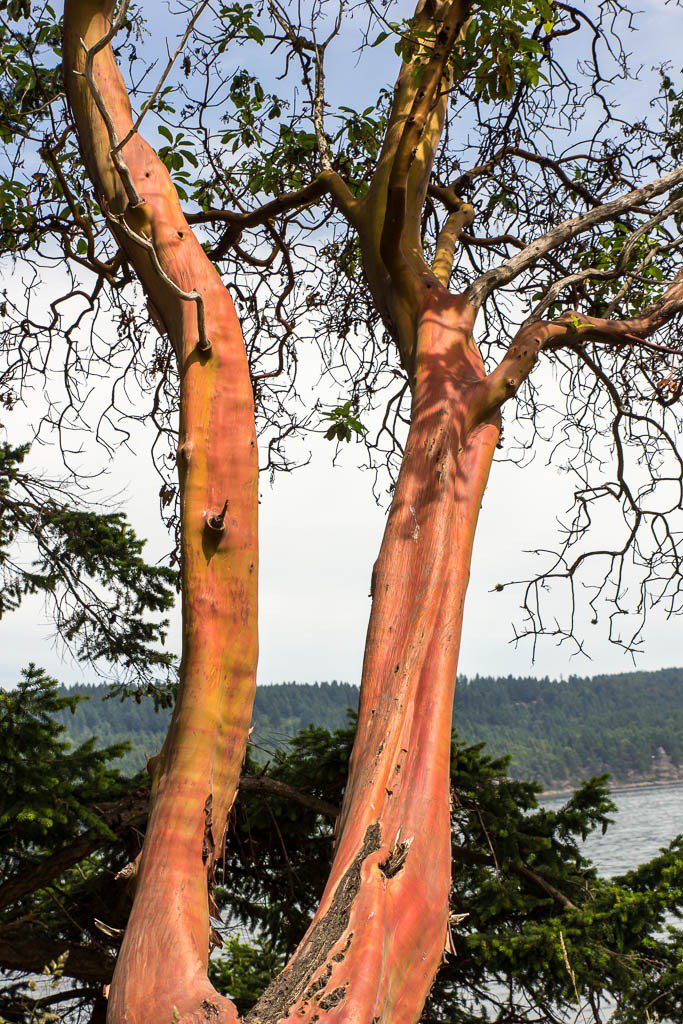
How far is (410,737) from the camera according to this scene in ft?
10.1

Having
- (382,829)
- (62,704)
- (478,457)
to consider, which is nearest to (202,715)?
(382,829)

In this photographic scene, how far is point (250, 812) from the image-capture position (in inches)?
234

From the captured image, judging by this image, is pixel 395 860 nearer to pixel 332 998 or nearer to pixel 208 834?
pixel 332 998

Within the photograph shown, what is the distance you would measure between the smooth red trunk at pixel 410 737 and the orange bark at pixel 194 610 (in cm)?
33

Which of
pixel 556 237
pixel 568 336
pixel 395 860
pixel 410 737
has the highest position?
pixel 556 237

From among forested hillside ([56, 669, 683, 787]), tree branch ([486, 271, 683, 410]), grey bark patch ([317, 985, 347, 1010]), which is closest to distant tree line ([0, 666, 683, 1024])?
tree branch ([486, 271, 683, 410])

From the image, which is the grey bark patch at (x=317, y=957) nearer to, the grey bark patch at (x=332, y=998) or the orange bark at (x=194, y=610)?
the grey bark patch at (x=332, y=998)

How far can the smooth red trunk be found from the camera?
8.25 ft

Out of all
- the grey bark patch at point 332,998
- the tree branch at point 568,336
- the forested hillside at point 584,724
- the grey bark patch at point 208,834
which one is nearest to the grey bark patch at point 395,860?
the grey bark patch at point 332,998

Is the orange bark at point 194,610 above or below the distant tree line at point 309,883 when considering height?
above

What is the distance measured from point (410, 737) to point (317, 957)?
2.59 ft

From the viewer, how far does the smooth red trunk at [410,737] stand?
8.25ft

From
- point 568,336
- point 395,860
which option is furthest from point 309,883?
point 568,336

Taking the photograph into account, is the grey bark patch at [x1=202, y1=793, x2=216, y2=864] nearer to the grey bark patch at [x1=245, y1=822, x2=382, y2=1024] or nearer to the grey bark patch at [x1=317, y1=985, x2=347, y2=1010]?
the grey bark patch at [x1=245, y1=822, x2=382, y2=1024]
